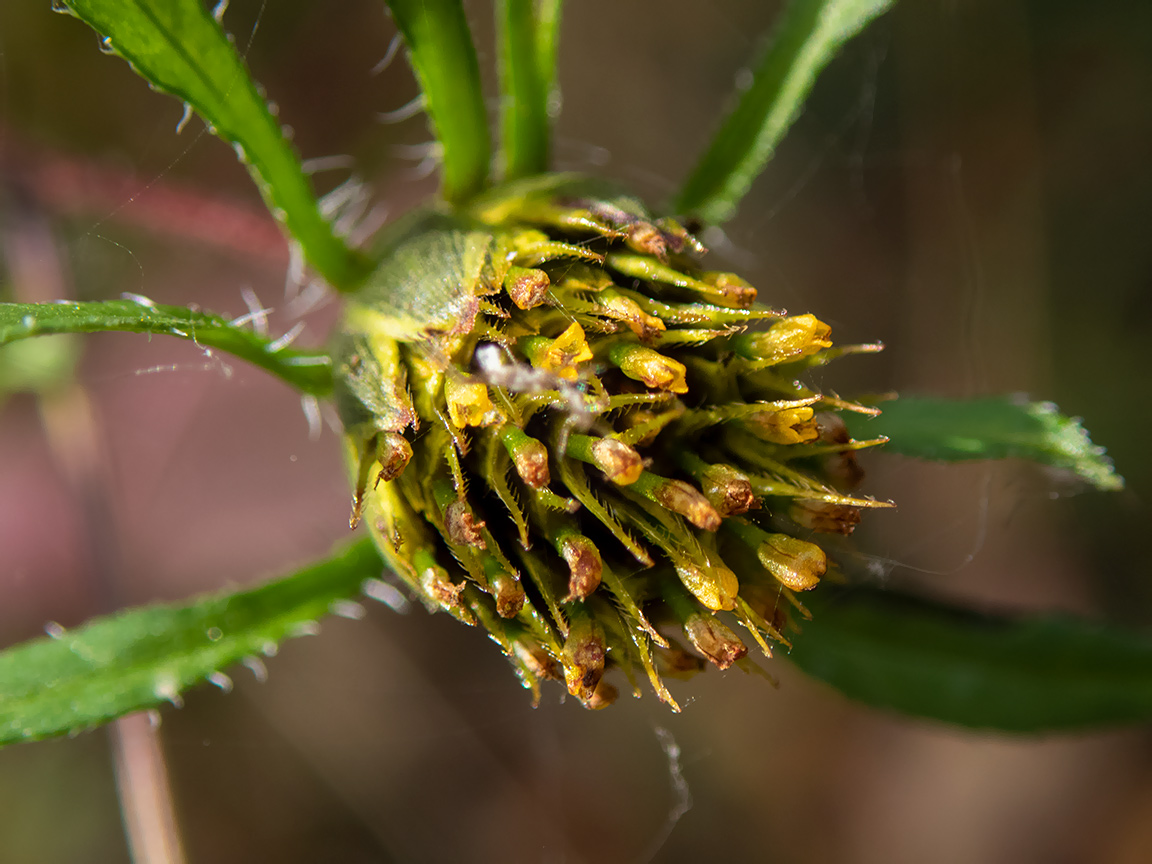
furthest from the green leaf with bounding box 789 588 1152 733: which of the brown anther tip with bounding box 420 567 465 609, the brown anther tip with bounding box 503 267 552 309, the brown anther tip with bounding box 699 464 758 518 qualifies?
the brown anther tip with bounding box 503 267 552 309

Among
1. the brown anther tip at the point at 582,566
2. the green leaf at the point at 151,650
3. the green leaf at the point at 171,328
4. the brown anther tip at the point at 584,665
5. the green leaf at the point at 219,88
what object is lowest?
the brown anther tip at the point at 584,665

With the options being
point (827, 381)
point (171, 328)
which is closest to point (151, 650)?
point (171, 328)

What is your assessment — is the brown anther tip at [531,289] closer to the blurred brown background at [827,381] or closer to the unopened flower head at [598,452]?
the unopened flower head at [598,452]

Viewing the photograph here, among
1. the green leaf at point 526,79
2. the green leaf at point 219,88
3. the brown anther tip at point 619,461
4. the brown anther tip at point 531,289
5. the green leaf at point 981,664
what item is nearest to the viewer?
the brown anther tip at point 619,461

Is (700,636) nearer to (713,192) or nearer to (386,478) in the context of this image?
(386,478)

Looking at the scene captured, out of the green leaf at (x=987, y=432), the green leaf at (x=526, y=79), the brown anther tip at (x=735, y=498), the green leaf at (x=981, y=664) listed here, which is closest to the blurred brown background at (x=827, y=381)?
the green leaf at (x=981, y=664)

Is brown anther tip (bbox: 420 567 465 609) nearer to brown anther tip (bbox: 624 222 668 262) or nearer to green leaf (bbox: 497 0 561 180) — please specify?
brown anther tip (bbox: 624 222 668 262)
